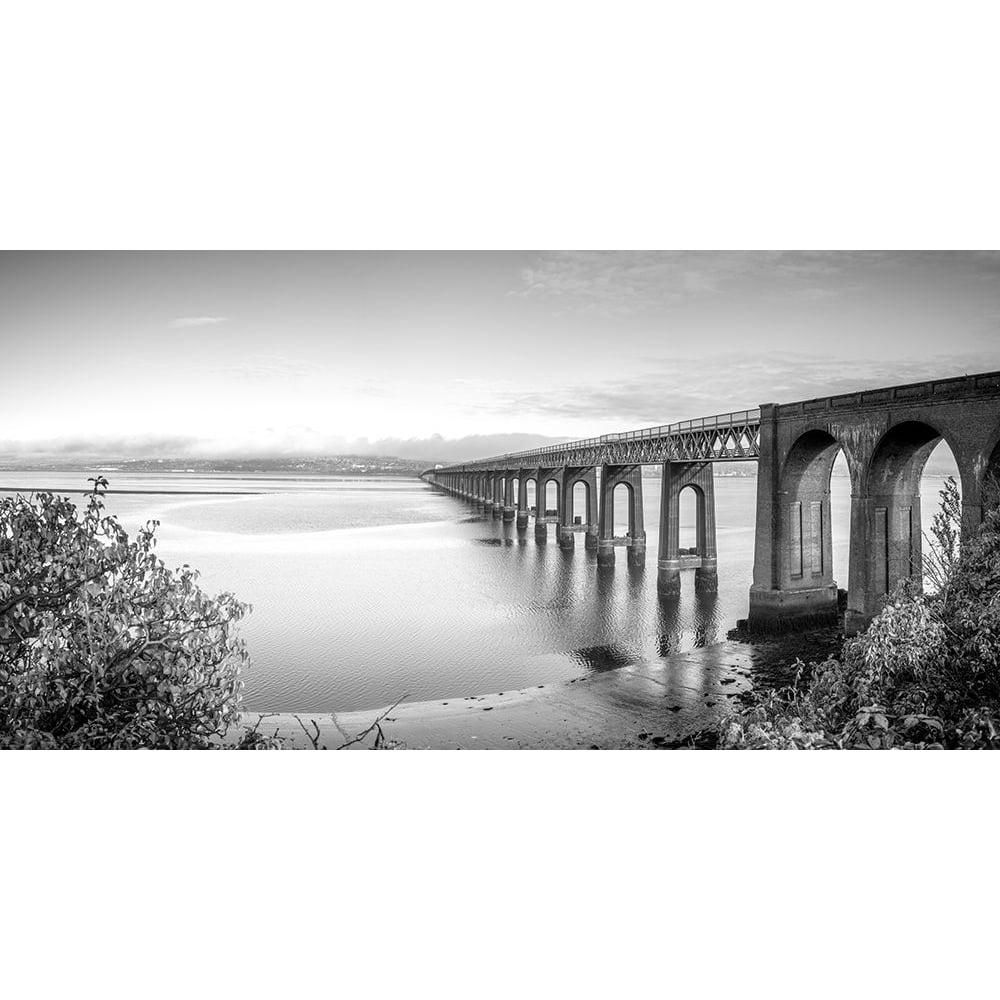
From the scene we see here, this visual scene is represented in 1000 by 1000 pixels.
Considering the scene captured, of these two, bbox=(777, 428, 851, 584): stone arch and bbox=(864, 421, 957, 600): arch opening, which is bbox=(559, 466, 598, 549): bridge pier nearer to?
bbox=(777, 428, 851, 584): stone arch

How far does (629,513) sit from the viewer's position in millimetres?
44062

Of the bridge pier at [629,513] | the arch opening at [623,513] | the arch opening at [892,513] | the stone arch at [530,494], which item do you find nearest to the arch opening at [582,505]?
the arch opening at [623,513]

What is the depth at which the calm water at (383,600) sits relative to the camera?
16.4 meters

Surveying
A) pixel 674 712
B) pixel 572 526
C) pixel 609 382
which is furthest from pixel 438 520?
pixel 674 712

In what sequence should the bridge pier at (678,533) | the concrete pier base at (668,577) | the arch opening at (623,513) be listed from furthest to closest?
the arch opening at (623,513) → the bridge pier at (678,533) → the concrete pier base at (668,577)

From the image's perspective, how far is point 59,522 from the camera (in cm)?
846

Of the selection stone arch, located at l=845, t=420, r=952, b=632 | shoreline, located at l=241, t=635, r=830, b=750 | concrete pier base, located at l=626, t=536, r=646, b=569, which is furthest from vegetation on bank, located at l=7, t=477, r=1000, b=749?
concrete pier base, located at l=626, t=536, r=646, b=569

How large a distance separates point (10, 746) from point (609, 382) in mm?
14674

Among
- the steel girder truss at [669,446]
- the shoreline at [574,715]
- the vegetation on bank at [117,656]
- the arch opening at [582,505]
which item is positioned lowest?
the shoreline at [574,715]

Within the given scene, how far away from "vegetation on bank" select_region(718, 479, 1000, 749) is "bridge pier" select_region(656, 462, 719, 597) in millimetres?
21137

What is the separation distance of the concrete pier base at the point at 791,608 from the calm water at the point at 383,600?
4.53 ft

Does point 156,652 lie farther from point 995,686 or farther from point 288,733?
point 995,686

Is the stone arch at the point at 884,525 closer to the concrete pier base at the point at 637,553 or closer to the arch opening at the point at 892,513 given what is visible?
the arch opening at the point at 892,513

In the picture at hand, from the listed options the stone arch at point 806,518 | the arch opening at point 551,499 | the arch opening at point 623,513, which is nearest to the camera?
the stone arch at point 806,518
